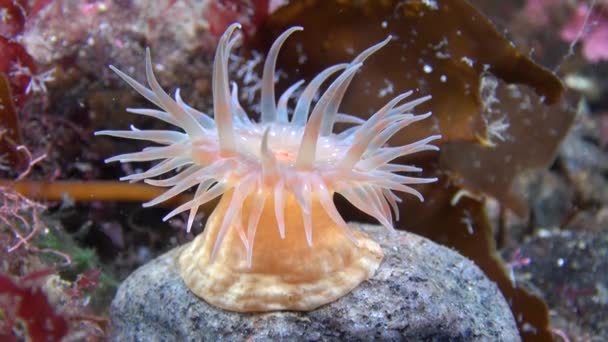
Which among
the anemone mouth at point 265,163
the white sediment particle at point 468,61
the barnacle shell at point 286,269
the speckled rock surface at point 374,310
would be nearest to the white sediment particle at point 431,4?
the white sediment particle at point 468,61

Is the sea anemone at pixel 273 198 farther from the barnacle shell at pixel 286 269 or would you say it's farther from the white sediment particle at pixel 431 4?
the white sediment particle at pixel 431 4

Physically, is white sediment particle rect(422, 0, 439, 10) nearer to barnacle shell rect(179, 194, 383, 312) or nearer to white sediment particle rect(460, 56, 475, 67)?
white sediment particle rect(460, 56, 475, 67)

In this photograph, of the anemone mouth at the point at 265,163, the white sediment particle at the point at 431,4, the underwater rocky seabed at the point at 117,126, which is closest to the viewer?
the anemone mouth at the point at 265,163

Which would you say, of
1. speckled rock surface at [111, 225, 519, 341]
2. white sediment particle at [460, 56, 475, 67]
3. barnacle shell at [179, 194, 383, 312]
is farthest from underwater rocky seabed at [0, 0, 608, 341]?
barnacle shell at [179, 194, 383, 312]

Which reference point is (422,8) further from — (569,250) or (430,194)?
(569,250)

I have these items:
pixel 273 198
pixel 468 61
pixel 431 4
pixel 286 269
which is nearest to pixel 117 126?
pixel 273 198

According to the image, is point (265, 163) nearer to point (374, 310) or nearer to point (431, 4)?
point (374, 310)

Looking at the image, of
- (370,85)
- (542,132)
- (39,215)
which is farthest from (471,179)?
(39,215)
